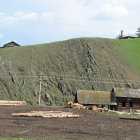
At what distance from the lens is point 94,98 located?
2053 inches

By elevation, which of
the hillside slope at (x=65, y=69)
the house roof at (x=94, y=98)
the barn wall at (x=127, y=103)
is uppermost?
the hillside slope at (x=65, y=69)

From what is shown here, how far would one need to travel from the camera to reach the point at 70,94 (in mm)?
68750

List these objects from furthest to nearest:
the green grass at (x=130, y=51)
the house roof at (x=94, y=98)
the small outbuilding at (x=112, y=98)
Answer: the green grass at (x=130, y=51) < the small outbuilding at (x=112, y=98) < the house roof at (x=94, y=98)

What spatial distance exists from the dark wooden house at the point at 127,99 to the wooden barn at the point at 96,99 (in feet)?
3.26

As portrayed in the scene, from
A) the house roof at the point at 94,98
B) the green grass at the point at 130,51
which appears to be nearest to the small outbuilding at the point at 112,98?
the house roof at the point at 94,98

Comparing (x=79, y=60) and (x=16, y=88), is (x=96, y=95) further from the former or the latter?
(x=79, y=60)

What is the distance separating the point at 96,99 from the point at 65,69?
27.1 meters

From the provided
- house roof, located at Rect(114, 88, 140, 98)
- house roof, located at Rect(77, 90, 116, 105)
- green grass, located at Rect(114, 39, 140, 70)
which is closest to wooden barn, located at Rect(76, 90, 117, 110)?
house roof, located at Rect(77, 90, 116, 105)

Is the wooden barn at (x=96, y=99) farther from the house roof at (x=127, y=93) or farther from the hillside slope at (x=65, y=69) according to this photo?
the hillside slope at (x=65, y=69)

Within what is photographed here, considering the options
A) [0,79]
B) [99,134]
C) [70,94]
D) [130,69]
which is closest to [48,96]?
[70,94]

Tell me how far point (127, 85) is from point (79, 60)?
521 inches

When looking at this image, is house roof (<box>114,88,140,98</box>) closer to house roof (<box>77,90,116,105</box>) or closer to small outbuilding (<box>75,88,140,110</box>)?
Result: small outbuilding (<box>75,88,140,110</box>)

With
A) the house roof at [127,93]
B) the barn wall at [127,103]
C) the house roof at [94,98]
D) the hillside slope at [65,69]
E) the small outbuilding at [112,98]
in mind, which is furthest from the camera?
the hillside slope at [65,69]

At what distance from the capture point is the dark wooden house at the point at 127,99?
5394 centimetres
